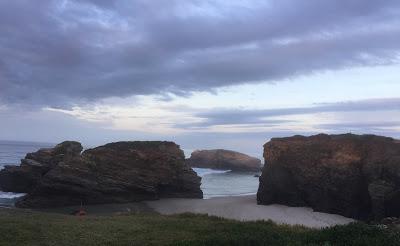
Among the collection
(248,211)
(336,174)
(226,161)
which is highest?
(336,174)

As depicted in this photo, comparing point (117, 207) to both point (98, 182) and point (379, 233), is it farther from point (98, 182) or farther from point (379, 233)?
point (379, 233)

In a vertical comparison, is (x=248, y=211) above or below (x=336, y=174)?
below

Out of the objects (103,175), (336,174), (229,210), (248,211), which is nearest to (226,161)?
(103,175)

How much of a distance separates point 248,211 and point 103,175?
16169 millimetres

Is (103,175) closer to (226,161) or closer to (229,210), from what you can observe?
(229,210)

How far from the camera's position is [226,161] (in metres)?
131

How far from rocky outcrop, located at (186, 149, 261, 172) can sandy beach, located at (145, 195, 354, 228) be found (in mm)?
73563

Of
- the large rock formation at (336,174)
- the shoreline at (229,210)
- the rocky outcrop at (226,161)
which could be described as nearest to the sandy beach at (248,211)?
the shoreline at (229,210)

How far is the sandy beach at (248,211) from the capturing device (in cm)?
4022

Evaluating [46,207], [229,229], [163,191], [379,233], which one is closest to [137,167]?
[163,191]

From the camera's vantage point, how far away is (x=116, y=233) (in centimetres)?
2305

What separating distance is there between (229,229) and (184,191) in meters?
35.0

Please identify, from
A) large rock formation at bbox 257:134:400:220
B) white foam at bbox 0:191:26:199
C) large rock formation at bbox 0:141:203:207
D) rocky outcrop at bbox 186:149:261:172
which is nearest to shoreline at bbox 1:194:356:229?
large rock formation at bbox 257:134:400:220

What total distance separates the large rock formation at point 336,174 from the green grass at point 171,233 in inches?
635
